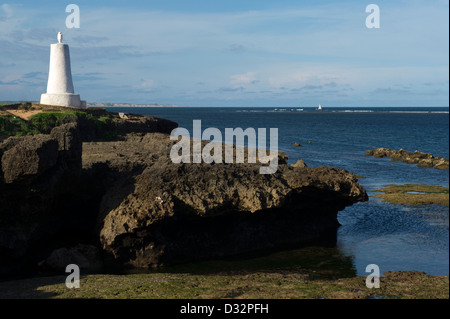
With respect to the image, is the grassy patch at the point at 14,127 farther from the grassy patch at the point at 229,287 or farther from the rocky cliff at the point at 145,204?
the grassy patch at the point at 229,287

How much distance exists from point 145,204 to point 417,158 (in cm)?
4479

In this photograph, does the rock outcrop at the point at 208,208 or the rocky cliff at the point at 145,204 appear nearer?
the rocky cliff at the point at 145,204

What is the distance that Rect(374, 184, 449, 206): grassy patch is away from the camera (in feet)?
101

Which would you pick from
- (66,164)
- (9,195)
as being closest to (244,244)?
(66,164)

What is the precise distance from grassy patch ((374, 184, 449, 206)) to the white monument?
25762mm

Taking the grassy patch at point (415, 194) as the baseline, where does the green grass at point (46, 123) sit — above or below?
above

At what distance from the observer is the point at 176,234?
20453mm

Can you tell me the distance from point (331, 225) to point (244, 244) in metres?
5.93

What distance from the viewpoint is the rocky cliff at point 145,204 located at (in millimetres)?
18312

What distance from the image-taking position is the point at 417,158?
56.2 meters

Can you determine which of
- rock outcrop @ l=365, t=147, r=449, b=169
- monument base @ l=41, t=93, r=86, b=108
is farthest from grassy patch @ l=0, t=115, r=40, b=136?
rock outcrop @ l=365, t=147, r=449, b=169

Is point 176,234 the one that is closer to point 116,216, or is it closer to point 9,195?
point 116,216

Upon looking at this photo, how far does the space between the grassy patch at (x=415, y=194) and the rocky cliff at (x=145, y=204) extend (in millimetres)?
9691

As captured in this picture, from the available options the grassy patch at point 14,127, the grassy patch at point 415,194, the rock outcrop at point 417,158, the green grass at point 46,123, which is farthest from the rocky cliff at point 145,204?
the rock outcrop at point 417,158
